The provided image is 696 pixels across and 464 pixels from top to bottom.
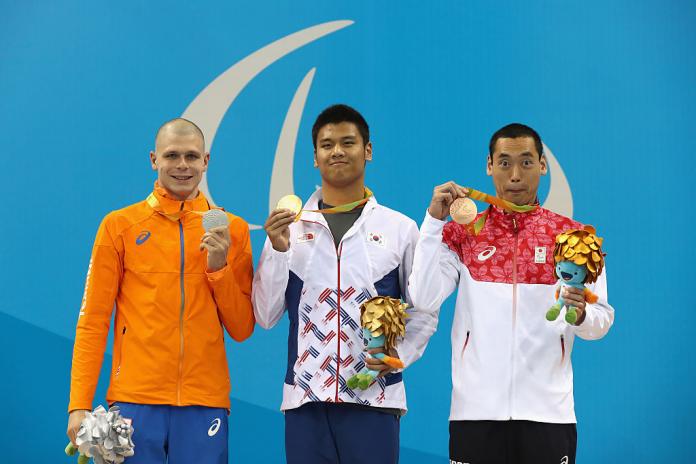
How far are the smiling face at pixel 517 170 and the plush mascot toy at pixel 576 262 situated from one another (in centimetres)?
37

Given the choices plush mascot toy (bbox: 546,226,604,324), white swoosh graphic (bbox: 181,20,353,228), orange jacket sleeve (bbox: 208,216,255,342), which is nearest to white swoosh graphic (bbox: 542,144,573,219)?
white swoosh graphic (bbox: 181,20,353,228)

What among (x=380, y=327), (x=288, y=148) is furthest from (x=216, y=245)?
(x=288, y=148)

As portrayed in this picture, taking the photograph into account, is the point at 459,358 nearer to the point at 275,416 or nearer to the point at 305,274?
the point at 305,274

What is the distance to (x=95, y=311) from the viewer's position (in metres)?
2.95

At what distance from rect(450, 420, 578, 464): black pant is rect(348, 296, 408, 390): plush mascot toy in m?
0.38

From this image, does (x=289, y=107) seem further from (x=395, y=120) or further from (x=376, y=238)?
(x=376, y=238)

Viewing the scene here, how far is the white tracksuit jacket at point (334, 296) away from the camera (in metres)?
2.88

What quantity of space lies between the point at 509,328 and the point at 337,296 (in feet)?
1.93

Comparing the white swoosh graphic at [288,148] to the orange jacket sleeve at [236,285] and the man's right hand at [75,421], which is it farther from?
the man's right hand at [75,421]

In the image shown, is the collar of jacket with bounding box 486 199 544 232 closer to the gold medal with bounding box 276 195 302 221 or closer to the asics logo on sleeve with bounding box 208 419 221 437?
the gold medal with bounding box 276 195 302 221

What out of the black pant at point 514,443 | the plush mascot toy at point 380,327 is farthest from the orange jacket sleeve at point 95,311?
the black pant at point 514,443

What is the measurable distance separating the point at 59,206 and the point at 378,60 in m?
1.89

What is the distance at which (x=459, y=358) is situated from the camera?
117 inches

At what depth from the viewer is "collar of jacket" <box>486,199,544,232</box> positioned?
9.98 feet
